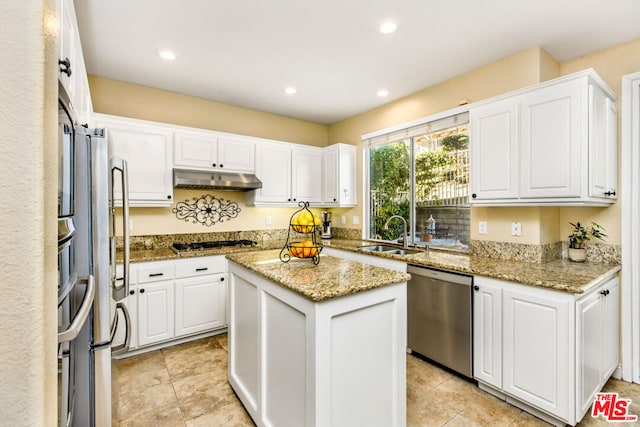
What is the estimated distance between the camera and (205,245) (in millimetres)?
3504

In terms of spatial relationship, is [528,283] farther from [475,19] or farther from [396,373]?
[475,19]

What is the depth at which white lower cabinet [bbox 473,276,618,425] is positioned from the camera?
1.80m

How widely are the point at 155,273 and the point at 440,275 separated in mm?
2557

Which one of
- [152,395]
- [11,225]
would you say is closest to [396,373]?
[11,225]

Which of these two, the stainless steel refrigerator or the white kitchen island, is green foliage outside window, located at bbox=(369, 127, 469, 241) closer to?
the white kitchen island

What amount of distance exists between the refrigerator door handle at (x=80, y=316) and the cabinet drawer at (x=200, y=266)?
1.82 metres

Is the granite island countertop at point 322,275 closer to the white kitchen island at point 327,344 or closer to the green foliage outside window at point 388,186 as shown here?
the white kitchen island at point 327,344

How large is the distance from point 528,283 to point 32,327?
2.33 meters

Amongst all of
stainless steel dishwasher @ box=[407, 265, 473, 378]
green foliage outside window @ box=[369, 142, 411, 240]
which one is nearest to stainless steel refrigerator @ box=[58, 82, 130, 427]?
stainless steel dishwasher @ box=[407, 265, 473, 378]

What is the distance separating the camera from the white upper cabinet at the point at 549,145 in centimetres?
204

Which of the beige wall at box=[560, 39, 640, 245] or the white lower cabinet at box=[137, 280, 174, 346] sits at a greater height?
the beige wall at box=[560, 39, 640, 245]

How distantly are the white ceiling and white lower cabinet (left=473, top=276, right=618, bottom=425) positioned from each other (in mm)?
1865

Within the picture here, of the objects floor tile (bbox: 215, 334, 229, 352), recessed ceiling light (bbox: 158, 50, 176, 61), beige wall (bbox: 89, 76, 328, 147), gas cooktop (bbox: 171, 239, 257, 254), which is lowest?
floor tile (bbox: 215, 334, 229, 352)

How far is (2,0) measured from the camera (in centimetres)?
51
